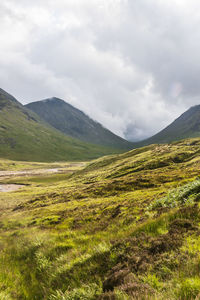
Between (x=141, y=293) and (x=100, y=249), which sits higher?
(x=141, y=293)

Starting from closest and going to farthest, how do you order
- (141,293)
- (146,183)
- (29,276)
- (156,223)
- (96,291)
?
(141,293), (96,291), (29,276), (156,223), (146,183)

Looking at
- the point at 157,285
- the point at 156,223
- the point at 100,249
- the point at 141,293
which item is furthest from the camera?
the point at 156,223

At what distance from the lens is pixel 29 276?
253 inches

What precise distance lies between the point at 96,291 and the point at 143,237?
2.44 metres

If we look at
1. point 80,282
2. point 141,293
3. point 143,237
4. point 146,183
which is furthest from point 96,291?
point 146,183

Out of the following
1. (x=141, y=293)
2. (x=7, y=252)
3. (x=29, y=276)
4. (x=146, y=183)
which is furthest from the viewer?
(x=146, y=183)

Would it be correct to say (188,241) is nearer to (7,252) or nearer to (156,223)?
(156,223)

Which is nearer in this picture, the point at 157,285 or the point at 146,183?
the point at 157,285

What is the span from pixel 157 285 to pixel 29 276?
5.15 metres

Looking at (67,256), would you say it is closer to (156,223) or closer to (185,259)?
(156,223)

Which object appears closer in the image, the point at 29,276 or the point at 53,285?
the point at 53,285

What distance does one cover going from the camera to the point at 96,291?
431 cm

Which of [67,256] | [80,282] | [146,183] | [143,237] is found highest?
[143,237]

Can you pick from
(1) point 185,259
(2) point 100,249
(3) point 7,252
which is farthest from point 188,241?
(3) point 7,252
